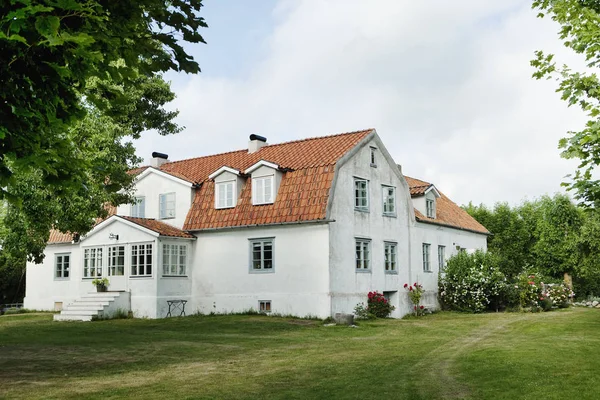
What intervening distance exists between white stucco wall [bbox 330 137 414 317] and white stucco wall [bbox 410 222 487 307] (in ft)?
3.16

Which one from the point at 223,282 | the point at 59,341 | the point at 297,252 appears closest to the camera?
the point at 59,341

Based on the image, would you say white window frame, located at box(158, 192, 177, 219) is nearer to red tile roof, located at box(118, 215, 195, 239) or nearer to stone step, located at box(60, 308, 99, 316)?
red tile roof, located at box(118, 215, 195, 239)

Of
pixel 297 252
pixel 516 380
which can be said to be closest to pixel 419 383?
pixel 516 380

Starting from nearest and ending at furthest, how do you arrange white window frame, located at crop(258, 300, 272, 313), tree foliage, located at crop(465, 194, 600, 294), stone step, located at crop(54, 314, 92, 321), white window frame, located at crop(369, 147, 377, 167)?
1. stone step, located at crop(54, 314, 92, 321)
2. white window frame, located at crop(258, 300, 272, 313)
3. white window frame, located at crop(369, 147, 377, 167)
4. tree foliage, located at crop(465, 194, 600, 294)

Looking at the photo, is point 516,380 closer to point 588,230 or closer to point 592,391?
point 592,391

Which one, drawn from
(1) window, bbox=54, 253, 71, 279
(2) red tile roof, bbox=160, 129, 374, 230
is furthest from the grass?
(1) window, bbox=54, 253, 71, 279

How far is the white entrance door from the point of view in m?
29.3

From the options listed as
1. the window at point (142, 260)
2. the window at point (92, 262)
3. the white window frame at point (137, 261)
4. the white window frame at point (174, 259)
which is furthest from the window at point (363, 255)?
the window at point (92, 262)

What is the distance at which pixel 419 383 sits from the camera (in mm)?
10836

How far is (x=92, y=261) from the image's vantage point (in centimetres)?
3094

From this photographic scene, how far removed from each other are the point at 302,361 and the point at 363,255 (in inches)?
576

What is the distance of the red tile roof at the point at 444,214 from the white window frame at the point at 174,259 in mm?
12117

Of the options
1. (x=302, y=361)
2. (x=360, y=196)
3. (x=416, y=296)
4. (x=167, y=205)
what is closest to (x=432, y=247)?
(x=416, y=296)

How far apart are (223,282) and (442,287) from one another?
39.6 feet
